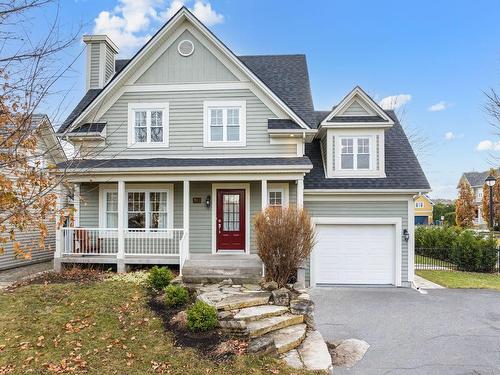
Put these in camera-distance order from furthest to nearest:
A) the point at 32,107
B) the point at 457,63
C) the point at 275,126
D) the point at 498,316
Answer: the point at 457,63, the point at 275,126, the point at 498,316, the point at 32,107

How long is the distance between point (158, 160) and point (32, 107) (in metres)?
7.66

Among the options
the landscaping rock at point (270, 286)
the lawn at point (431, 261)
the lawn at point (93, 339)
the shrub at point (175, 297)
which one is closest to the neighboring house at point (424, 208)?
the lawn at point (431, 261)

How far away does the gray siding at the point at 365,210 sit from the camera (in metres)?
12.0

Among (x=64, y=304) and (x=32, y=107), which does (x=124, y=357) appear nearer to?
(x=64, y=304)

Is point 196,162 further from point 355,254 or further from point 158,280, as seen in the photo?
point 355,254

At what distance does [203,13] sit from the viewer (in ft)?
46.3

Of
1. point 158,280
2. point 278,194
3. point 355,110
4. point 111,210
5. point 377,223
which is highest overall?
point 355,110

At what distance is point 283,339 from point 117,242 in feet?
25.9

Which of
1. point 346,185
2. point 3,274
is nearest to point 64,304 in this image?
point 3,274

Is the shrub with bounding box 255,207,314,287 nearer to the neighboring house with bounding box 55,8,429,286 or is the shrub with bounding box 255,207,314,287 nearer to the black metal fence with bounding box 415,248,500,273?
the neighboring house with bounding box 55,8,429,286

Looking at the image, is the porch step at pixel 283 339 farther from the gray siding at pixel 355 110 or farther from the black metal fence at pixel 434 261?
the black metal fence at pixel 434 261

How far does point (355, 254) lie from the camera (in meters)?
12.2

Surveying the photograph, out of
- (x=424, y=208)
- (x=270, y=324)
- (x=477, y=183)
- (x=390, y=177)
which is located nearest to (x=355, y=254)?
(x=390, y=177)

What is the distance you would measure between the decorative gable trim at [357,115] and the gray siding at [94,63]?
959 centimetres
